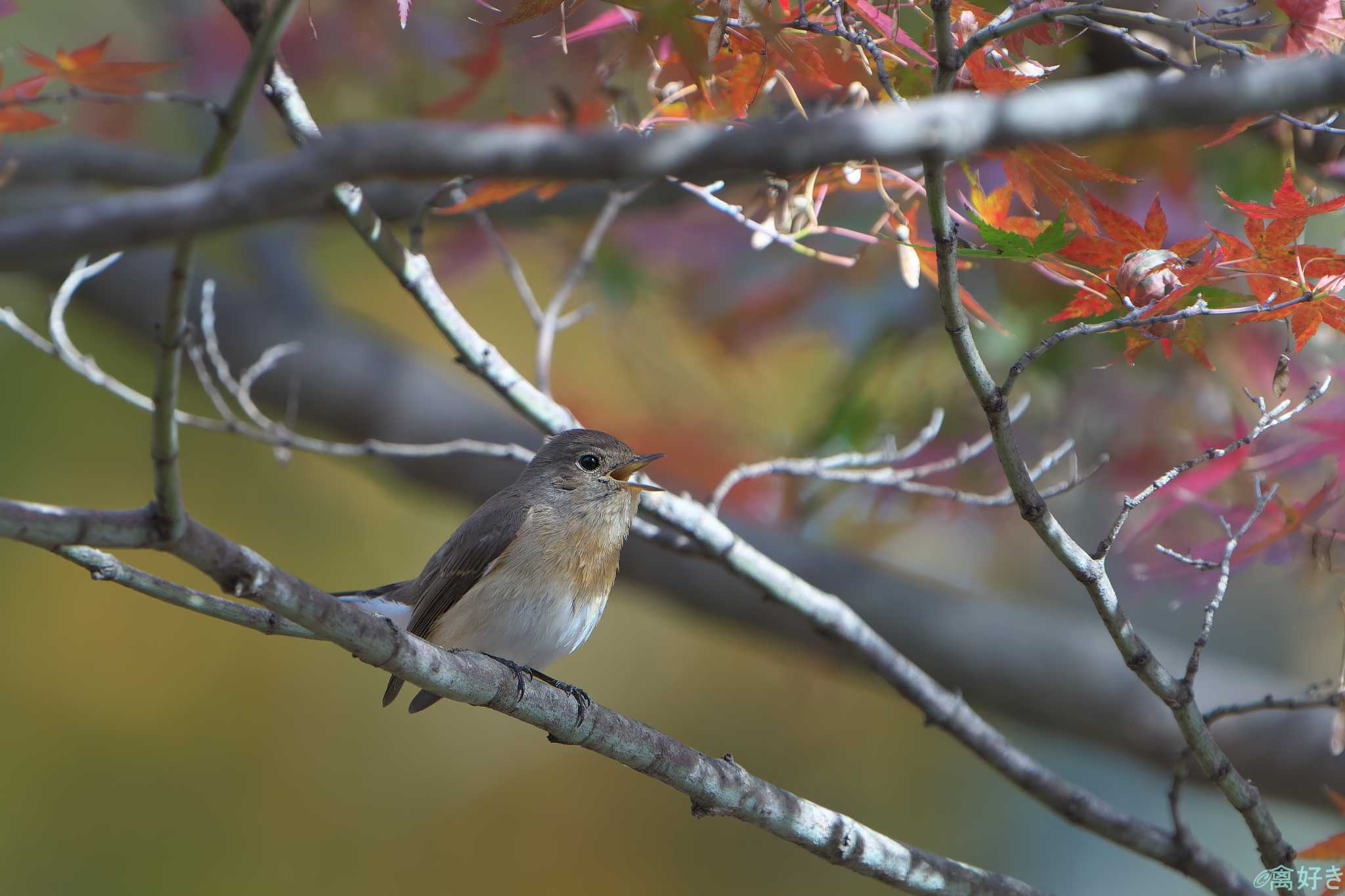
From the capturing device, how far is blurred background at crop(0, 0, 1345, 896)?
4.82 metres

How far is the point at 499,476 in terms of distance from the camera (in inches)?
217

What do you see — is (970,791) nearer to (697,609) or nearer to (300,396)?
(697,609)

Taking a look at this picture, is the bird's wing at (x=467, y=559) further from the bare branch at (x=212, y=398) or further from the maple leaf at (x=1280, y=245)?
the maple leaf at (x=1280, y=245)

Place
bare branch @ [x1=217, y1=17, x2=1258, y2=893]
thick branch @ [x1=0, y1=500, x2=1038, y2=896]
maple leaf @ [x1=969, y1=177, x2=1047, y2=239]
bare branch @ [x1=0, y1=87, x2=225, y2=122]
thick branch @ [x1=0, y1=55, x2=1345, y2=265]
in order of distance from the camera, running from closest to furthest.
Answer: thick branch @ [x1=0, y1=55, x2=1345, y2=265] → bare branch @ [x1=0, y1=87, x2=225, y2=122] → thick branch @ [x1=0, y1=500, x2=1038, y2=896] → maple leaf @ [x1=969, y1=177, x2=1047, y2=239] → bare branch @ [x1=217, y1=17, x2=1258, y2=893]

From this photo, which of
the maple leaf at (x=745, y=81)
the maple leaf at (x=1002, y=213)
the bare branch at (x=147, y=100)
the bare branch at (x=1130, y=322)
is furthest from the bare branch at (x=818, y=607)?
the bare branch at (x=1130, y=322)

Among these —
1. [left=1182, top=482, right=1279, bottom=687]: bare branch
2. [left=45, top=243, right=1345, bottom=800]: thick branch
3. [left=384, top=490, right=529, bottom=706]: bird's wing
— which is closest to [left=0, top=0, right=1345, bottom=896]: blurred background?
[left=45, top=243, right=1345, bottom=800]: thick branch

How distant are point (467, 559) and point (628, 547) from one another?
1.43 metres

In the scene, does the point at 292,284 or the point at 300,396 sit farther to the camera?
the point at 292,284

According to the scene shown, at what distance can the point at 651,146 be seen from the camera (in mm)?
1221

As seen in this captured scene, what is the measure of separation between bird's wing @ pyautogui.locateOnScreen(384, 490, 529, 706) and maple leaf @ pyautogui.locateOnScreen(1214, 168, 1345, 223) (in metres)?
2.36

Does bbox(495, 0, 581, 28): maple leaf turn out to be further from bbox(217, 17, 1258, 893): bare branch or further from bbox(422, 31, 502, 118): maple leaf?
bbox(422, 31, 502, 118): maple leaf

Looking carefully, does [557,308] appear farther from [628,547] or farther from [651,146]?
[651,146]

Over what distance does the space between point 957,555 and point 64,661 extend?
5811mm

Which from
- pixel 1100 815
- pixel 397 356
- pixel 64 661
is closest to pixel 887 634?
pixel 1100 815
